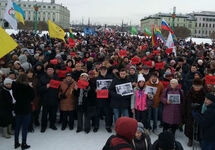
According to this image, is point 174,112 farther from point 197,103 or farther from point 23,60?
point 23,60

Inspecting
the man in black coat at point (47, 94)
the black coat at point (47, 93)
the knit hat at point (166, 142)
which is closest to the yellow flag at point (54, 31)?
the man in black coat at point (47, 94)

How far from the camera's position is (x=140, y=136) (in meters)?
3.41

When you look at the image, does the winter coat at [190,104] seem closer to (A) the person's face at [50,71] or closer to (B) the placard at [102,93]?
(B) the placard at [102,93]

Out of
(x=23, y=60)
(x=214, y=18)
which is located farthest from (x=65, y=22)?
(x=23, y=60)

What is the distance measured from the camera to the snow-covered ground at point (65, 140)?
488 centimetres

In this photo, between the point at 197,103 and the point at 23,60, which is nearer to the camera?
the point at 197,103

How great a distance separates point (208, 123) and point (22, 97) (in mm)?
3503

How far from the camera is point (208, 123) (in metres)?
3.82

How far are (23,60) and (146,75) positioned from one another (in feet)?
14.2

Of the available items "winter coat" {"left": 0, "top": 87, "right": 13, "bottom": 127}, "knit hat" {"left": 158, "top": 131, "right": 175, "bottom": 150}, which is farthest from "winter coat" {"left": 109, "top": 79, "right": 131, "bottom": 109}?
"knit hat" {"left": 158, "top": 131, "right": 175, "bottom": 150}

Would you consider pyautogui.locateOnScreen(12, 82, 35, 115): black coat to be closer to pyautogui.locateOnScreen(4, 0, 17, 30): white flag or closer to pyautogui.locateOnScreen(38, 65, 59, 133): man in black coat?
pyautogui.locateOnScreen(38, 65, 59, 133): man in black coat

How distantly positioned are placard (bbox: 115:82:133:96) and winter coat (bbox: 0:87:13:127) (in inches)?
97.3

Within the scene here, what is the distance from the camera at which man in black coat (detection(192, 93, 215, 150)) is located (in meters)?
3.77

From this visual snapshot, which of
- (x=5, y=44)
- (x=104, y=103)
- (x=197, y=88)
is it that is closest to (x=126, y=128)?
(x=5, y=44)
